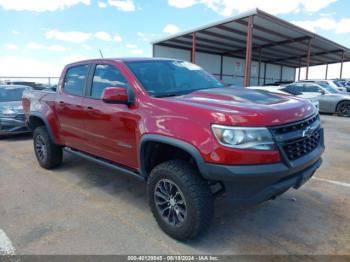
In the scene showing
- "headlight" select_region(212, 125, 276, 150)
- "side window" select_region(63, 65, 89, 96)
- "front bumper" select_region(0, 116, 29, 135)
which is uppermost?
"side window" select_region(63, 65, 89, 96)

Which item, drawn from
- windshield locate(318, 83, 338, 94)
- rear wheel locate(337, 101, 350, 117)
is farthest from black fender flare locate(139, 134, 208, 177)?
windshield locate(318, 83, 338, 94)

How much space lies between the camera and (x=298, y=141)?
9.23 feet

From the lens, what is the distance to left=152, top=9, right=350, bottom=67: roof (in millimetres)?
18466

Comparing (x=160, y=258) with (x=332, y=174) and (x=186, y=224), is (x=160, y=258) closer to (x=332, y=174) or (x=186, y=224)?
(x=186, y=224)

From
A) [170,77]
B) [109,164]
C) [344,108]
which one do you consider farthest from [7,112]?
[344,108]

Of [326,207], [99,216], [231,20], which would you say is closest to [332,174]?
[326,207]

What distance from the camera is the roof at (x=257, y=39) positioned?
18.5 m

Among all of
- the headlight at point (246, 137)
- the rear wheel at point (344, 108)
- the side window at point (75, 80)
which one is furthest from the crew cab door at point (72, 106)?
the rear wheel at point (344, 108)

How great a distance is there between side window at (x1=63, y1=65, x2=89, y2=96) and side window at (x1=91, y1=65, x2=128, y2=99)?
0.31 m

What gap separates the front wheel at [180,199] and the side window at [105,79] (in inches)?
49.0

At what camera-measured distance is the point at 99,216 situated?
3.62 m

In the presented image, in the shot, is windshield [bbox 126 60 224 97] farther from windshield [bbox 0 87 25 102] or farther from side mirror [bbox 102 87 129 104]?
windshield [bbox 0 87 25 102]

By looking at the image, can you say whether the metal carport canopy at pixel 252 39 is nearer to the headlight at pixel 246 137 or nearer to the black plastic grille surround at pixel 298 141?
the black plastic grille surround at pixel 298 141

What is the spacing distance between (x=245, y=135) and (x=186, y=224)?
1.04m
